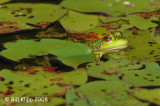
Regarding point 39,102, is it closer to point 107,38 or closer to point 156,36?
point 107,38

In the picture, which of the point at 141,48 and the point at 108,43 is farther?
the point at 108,43

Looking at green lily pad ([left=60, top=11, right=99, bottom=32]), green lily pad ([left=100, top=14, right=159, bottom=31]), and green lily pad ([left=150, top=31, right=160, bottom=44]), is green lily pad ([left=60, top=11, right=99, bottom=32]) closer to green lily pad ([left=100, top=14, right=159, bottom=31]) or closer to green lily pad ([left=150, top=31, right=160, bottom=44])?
green lily pad ([left=100, top=14, right=159, bottom=31])

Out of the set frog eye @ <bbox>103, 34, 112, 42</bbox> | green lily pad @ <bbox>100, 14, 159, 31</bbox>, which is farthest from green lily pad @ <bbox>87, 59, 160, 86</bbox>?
green lily pad @ <bbox>100, 14, 159, 31</bbox>

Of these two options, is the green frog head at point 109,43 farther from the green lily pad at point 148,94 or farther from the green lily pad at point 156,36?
the green lily pad at point 148,94

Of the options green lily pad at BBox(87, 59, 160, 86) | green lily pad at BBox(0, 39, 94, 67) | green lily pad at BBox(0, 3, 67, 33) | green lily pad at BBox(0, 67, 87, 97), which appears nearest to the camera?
green lily pad at BBox(0, 67, 87, 97)

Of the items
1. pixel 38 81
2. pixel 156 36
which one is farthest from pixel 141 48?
pixel 38 81

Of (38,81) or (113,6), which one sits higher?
(113,6)

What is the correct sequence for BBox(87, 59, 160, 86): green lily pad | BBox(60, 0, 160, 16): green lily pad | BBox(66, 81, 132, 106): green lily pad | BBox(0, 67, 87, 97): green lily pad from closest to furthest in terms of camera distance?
BBox(66, 81, 132, 106): green lily pad
BBox(0, 67, 87, 97): green lily pad
BBox(87, 59, 160, 86): green lily pad
BBox(60, 0, 160, 16): green lily pad
